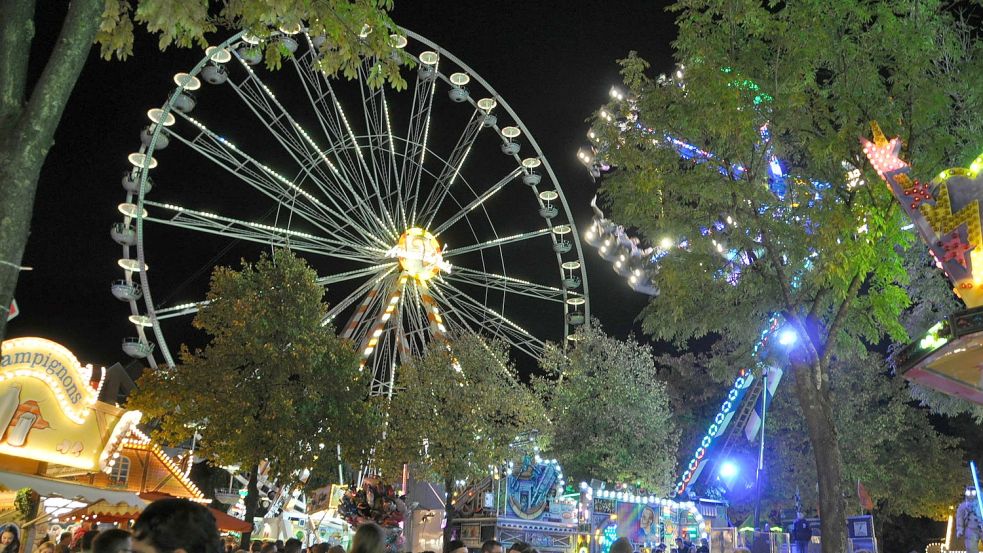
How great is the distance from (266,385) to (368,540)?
16.0m

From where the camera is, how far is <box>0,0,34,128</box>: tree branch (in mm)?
4430

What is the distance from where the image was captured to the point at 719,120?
11156 mm

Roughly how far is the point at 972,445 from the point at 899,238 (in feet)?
75.3

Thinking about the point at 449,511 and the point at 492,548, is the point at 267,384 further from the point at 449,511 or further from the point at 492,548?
the point at 492,548

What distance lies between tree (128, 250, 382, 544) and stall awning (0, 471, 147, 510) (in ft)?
10.6

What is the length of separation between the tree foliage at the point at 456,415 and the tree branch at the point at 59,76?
55.3 feet

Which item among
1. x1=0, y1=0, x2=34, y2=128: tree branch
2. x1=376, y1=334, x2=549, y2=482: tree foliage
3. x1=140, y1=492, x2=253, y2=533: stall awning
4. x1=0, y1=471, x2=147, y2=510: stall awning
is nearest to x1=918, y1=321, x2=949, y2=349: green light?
x1=0, y1=0, x2=34, y2=128: tree branch

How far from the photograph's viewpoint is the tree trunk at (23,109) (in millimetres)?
4281

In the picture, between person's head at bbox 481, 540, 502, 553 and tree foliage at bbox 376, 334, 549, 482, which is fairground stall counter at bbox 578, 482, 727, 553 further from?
person's head at bbox 481, 540, 502, 553

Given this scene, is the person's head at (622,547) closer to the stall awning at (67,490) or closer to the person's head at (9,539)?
the person's head at (9,539)

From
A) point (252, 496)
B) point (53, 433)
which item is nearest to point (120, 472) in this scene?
point (252, 496)

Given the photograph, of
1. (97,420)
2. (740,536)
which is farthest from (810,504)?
(97,420)

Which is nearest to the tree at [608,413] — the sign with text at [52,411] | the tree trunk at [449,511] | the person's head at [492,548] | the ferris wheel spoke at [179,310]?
the tree trunk at [449,511]

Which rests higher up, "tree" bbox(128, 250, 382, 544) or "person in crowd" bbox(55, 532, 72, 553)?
"tree" bbox(128, 250, 382, 544)
